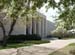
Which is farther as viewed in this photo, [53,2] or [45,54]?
[45,54]

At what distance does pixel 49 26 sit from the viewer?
2840 inches

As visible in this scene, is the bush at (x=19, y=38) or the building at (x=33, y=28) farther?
the building at (x=33, y=28)

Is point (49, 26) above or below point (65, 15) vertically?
below

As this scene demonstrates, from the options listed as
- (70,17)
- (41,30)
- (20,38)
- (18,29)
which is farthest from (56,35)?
(70,17)

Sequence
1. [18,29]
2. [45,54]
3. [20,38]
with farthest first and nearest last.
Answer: [18,29] < [20,38] < [45,54]

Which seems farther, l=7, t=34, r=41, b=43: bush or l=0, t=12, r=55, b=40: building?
l=0, t=12, r=55, b=40: building

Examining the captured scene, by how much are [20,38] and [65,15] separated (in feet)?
66.0

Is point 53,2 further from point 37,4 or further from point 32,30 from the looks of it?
point 32,30

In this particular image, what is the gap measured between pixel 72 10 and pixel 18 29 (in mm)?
25242

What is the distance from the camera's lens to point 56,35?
198 ft

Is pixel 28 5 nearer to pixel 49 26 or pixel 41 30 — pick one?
pixel 41 30

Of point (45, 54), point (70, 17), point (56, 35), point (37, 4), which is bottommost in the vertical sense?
point (56, 35)

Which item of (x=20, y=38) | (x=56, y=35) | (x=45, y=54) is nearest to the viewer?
(x=45, y=54)

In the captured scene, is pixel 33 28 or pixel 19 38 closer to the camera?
pixel 19 38
